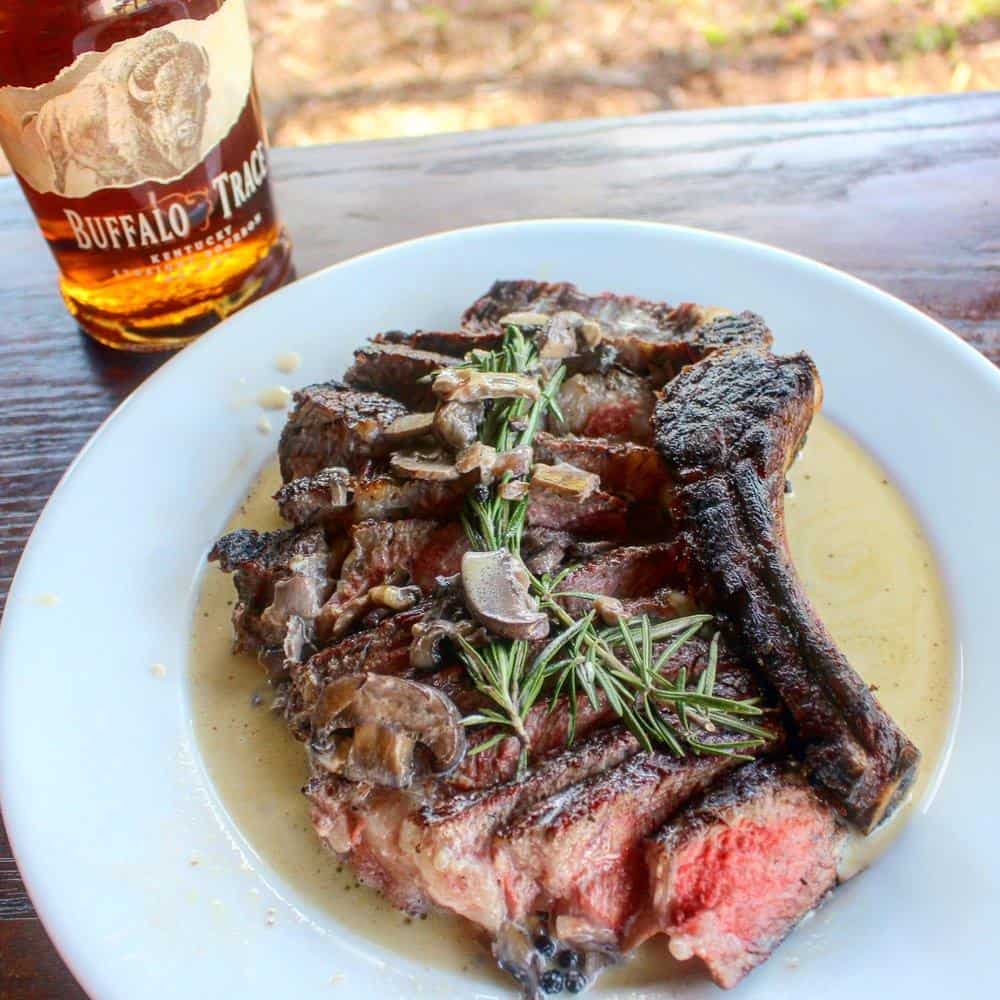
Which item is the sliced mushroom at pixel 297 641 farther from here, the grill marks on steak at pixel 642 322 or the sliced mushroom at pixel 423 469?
the grill marks on steak at pixel 642 322

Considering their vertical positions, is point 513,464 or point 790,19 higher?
point 513,464

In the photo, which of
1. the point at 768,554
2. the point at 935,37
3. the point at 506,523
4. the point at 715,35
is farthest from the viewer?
the point at 715,35

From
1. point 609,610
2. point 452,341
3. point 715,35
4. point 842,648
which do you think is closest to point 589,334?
point 452,341

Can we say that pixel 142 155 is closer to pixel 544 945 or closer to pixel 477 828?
pixel 477 828

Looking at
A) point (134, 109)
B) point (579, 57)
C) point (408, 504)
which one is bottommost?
point (579, 57)

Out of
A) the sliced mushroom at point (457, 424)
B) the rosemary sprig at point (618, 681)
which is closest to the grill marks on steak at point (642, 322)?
the sliced mushroom at point (457, 424)

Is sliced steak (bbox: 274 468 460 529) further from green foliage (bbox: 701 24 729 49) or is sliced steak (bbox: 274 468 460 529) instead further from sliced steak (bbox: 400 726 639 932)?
green foliage (bbox: 701 24 729 49)

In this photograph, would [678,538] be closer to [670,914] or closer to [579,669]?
[579,669]
